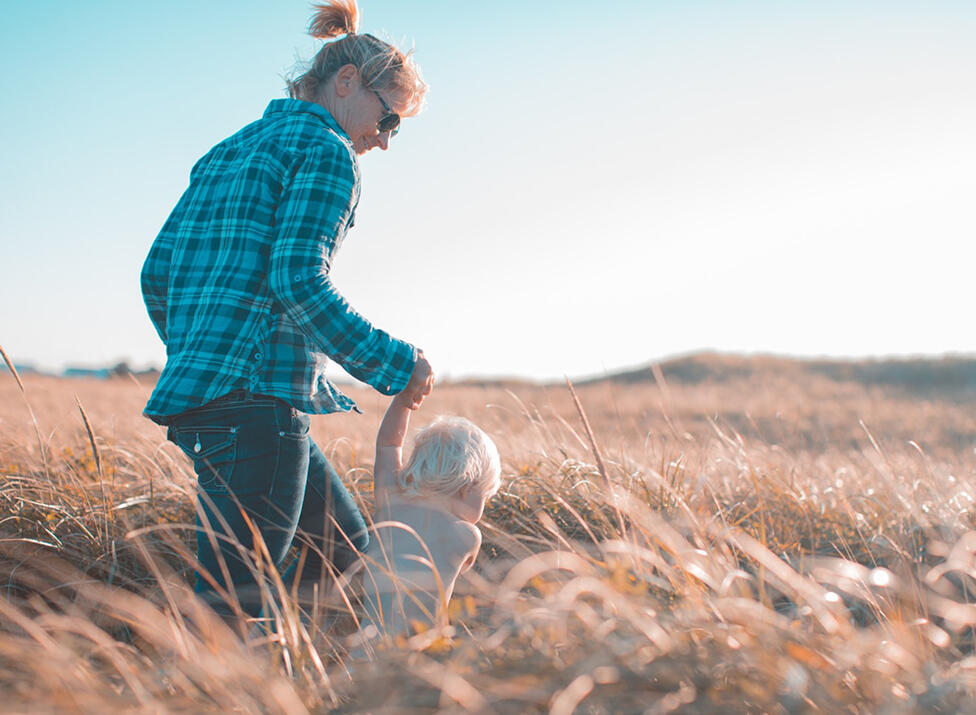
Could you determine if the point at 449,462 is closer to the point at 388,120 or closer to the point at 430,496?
the point at 430,496

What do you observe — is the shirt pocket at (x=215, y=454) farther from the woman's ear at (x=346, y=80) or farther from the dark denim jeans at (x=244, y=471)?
the woman's ear at (x=346, y=80)

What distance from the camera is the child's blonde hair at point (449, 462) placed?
2.24m

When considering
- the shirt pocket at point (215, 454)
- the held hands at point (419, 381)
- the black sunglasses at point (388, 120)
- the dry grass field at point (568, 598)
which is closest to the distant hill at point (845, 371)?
the dry grass field at point (568, 598)

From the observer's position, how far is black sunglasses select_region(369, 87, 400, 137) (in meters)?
2.21

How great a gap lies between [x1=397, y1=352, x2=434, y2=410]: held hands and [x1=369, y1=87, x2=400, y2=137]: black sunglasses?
2.70ft

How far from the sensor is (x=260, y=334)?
6.27 ft

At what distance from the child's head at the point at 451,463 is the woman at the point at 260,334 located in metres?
0.28

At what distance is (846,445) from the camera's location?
971cm

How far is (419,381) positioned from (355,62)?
42.9 inches

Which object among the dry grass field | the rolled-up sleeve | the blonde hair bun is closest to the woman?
the rolled-up sleeve

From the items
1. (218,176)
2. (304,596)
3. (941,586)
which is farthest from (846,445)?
(218,176)

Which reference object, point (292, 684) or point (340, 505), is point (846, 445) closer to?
point (340, 505)

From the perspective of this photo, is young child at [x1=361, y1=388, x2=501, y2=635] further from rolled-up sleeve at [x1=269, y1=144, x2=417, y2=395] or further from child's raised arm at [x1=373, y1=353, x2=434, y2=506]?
rolled-up sleeve at [x1=269, y1=144, x2=417, y2=395]

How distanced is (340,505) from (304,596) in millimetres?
487
